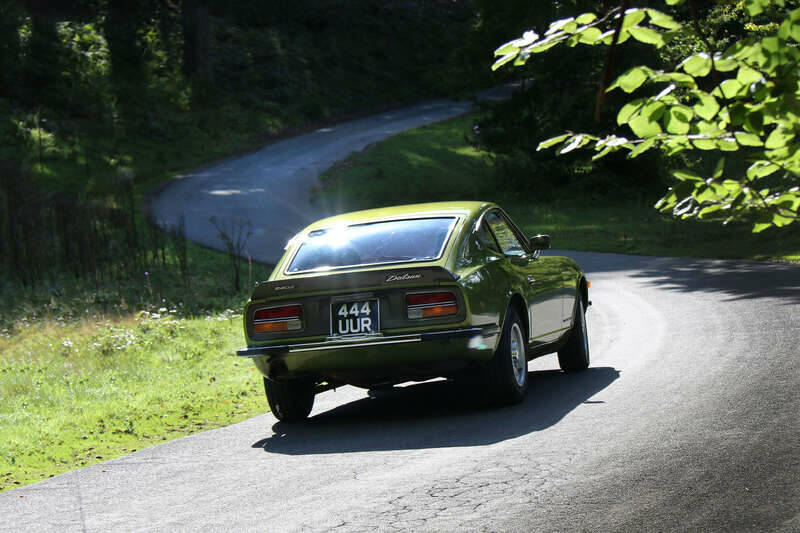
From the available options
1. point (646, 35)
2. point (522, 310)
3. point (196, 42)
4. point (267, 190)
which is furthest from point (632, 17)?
point (196, 42)

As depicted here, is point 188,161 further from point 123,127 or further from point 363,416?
point 363,416

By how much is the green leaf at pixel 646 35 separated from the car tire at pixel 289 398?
604 cm

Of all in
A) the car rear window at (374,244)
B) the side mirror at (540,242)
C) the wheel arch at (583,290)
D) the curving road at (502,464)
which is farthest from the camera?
the wheel arch at (583,290)

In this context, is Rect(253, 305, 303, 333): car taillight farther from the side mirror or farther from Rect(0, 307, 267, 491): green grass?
the side mirror

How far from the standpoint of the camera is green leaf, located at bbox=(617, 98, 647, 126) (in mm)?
3658

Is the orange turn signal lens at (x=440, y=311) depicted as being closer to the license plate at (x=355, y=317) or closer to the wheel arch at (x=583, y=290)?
the license plate at (x=355, y=317)

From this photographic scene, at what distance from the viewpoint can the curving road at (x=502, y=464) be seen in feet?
18.9

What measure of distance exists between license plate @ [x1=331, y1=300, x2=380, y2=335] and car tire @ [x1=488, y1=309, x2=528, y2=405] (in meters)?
1.00

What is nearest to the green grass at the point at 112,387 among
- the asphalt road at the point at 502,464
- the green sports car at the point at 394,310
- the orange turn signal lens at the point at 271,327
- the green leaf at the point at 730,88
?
the asphalt road at the point at 502,464

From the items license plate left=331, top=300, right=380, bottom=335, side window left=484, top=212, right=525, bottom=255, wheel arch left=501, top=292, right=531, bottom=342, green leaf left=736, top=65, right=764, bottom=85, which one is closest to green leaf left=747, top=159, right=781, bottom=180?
green leaf left=736, top=65, right=764, bottom=85

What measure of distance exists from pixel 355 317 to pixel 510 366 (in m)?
1.32

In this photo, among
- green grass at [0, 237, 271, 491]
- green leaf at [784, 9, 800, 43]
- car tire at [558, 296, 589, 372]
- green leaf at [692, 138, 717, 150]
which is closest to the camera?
green leaf at [784, 9, 800, 43]

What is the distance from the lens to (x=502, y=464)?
6.81 metres

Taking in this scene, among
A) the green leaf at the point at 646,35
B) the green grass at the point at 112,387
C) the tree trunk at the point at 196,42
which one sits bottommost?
the green grass at the point at 112,387
